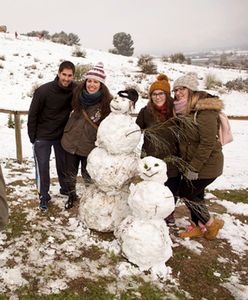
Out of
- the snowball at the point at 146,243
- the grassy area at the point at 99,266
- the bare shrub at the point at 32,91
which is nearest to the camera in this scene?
the grassy area at the point at 99,266

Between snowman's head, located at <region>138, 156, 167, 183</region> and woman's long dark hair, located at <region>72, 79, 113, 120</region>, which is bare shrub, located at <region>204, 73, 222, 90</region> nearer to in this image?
woman's long dark hair, located at <region>72, 79, 113, 120</region>

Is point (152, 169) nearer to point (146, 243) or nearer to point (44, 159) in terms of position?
point (146, 243)

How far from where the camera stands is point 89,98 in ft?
12.4

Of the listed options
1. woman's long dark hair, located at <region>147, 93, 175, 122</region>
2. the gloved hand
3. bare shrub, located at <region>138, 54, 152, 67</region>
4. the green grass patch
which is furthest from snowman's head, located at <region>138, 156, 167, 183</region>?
bare shrub, located at <region>138, 54, 152, 67</region>

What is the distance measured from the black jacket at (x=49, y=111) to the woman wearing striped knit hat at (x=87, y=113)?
143 millimetres

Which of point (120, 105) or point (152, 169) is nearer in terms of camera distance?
point (152, 169)

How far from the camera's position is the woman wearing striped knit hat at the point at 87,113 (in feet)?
12.2

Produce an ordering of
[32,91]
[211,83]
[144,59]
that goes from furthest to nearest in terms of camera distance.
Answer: [144,59] < [211,83] < [32,91]

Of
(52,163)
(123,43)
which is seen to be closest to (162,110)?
(52,163)

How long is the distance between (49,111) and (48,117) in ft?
0.26

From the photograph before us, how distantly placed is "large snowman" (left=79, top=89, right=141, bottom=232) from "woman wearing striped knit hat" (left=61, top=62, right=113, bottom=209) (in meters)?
0.25

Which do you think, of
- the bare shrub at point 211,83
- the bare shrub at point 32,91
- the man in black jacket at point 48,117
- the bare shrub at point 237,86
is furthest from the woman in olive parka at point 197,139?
the bare shrub at point 237,86

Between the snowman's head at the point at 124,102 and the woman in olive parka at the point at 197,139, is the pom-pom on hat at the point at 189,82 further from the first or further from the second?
the snowman's head at the point at 124,102

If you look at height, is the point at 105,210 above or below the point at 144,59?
below
